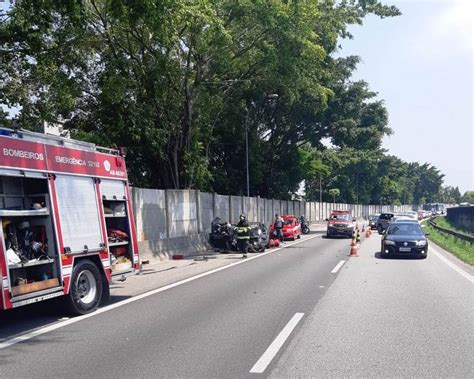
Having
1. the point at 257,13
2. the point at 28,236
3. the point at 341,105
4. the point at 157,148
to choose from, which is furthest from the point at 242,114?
the point at 28,236

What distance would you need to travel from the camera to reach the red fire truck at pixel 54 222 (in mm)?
8655

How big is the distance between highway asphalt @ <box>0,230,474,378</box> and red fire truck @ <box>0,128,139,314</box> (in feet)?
2.36

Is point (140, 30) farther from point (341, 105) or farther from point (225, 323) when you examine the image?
point (341, 105)

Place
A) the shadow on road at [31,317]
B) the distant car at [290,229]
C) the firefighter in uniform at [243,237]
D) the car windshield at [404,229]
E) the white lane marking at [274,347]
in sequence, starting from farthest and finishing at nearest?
the distant car at [290,229]
the firefighter in uniform at [243,237]
the car windshield at [404,229]
the shadow on road at [31,317]
the white lane marking at [274,347]

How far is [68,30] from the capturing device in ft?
61.8

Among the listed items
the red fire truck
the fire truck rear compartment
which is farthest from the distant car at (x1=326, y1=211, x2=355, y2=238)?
the fire truck rear compartment

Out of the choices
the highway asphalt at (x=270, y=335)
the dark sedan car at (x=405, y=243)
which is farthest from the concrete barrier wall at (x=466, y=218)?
the highway asphalt at (x=270, y=335)

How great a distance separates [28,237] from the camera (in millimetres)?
9156

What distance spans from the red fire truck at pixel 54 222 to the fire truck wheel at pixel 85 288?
2 centimetres

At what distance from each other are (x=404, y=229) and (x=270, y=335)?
15033 mm

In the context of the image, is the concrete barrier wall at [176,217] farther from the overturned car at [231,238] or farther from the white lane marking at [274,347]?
the white lane marking at [274,347]

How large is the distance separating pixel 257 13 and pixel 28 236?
17.9m

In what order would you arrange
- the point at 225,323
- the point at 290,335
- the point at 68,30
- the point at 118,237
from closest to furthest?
the point at 290,335 < the point at 225,323 < the point at 118,237 < the point at 68,30

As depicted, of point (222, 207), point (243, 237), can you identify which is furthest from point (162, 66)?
point (222, 207)
